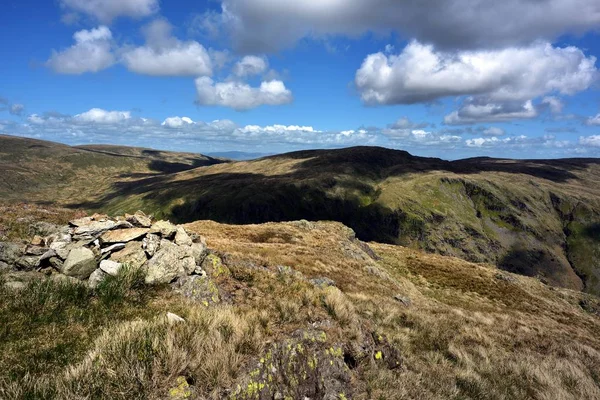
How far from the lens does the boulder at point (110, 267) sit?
37.9ft

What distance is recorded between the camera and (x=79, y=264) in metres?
11.8

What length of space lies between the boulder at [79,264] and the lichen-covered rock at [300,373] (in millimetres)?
8090

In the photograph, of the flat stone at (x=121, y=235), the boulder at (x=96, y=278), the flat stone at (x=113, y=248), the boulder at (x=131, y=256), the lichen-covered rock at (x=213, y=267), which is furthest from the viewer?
the lichen-covered rock at (x=213, y=267)

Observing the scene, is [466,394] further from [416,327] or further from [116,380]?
[116,380]

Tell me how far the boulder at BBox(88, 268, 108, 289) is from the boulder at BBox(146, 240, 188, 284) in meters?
1.44

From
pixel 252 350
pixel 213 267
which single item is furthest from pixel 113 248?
pixel 252 350

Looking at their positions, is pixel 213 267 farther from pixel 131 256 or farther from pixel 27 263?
pixel 27 263

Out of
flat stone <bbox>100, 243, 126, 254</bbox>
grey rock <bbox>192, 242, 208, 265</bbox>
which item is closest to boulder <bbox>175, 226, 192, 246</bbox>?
grey rock <bbox>192, 242, 208, 265</bbox>

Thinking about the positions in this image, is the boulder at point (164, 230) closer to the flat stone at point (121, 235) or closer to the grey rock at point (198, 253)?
the flat stone at point (121, 235)

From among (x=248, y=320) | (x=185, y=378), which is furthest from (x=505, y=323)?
(x=185, y=378)

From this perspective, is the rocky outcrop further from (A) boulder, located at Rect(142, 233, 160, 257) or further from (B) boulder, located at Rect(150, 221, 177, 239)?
(B) boulder, located at Rect(150, 221, 177, 239)

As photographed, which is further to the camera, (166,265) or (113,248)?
(113,248)

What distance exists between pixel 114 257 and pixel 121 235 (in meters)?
1.44

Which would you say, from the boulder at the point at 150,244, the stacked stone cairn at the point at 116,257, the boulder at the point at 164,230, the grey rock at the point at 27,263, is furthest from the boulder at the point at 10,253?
the boulder at the point at 164,230
